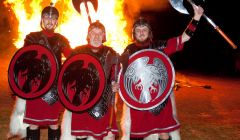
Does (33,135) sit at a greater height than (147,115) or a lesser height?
lesser

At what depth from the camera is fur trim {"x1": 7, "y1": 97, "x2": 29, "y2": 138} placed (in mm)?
5121

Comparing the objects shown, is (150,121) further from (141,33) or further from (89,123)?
(141,33)

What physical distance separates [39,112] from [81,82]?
100 centimetres

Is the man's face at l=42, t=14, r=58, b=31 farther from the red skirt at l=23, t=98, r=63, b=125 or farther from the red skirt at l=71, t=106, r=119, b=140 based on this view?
the red skirt at l=71, t=106, r=119, b=140

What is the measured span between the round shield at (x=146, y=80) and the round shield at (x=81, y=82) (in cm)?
34

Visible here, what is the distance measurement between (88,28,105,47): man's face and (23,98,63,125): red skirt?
1088 millimetres

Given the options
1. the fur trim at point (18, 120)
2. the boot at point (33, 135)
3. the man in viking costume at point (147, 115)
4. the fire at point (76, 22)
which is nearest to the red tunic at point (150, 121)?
the man in viking costume at point (147, 115)

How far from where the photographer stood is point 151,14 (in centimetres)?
3047

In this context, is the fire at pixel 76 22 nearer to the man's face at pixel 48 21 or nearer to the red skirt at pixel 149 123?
the man's face at pixel 48 21

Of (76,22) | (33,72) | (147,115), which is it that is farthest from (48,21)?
(76,22)

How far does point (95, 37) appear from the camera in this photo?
4.59m

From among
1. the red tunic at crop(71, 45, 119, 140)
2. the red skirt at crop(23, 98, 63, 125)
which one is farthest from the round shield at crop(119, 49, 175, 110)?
the red skirt at crop(23, 98, 63, 125)

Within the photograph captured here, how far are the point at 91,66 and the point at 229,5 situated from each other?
971 inches

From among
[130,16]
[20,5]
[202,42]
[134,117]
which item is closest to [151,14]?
[202,42]
